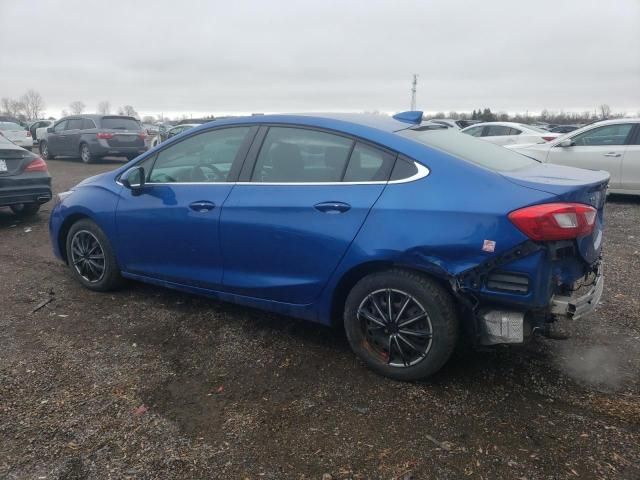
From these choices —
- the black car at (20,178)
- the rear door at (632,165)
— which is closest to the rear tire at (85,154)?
the black car at (20,178)

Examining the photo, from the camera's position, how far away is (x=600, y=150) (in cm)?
886

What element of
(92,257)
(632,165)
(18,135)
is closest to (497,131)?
(632,165)

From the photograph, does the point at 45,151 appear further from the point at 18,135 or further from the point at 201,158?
the point at 201,158

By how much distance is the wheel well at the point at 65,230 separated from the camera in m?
4.54

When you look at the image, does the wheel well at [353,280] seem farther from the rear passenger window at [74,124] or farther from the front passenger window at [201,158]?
the rear passenger window at [74,124]

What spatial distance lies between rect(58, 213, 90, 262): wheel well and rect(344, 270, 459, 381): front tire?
2.82 meters

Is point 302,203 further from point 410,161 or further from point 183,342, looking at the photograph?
point 183,342

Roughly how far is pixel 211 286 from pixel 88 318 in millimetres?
1117

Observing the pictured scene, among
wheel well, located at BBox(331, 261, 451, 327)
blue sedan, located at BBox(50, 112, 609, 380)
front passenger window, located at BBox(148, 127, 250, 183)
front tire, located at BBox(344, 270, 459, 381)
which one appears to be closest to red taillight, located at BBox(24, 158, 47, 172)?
blue sedan, located at BBox(50, 112, 609, 380)

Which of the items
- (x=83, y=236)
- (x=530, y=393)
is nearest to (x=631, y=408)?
(x=530, y=393)

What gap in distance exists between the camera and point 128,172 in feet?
13.6

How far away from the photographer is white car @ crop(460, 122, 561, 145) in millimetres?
12193

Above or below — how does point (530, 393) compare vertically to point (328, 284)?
below

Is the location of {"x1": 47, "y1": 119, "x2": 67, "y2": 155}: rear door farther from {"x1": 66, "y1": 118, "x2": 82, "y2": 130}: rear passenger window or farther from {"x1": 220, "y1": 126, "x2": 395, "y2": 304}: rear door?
{"x1": 220, "y1": 126, "x2": 395, "y2": 304}: rear door
